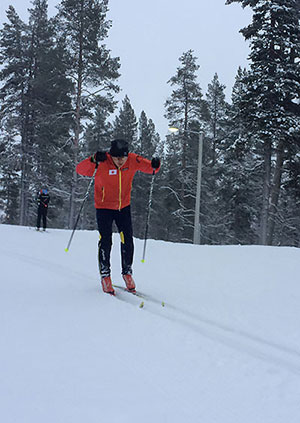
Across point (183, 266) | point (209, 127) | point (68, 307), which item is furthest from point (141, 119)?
point (68, 307)

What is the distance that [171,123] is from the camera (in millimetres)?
27484

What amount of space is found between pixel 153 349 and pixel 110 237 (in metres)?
2.18

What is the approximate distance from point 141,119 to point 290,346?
126 feet

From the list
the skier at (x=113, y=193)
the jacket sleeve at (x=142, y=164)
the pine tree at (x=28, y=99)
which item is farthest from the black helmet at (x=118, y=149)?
the pine tree at (x=28, y=99)

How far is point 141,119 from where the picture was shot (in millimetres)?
39594

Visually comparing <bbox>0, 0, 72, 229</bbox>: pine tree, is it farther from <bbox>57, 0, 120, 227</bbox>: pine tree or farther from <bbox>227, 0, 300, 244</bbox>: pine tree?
<bbox>227, 0, 300, 244</bbox>: pine tree

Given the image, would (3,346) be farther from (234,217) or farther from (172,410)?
(234,217)

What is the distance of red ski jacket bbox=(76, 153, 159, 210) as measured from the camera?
464 cm

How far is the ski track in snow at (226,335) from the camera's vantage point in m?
2.74

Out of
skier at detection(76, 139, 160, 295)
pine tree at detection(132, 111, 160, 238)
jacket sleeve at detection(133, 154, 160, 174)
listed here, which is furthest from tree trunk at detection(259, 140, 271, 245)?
pine tree at detection(132, 111, 160, 238)

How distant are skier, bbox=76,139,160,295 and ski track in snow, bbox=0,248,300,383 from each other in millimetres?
379

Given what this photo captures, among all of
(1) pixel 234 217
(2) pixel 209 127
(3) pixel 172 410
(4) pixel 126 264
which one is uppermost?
(2) pixel 209 127

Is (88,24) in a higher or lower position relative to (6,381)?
higher

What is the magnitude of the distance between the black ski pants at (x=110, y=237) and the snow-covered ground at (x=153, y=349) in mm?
372
